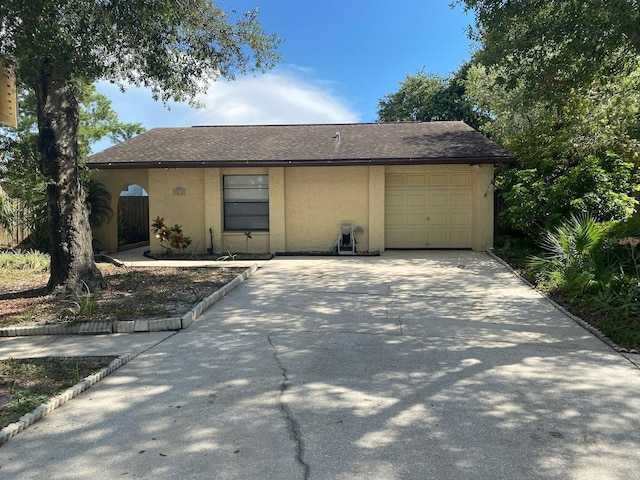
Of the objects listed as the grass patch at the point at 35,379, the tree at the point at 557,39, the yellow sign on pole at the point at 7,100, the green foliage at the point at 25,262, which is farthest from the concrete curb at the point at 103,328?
the tree at the point at 557,39

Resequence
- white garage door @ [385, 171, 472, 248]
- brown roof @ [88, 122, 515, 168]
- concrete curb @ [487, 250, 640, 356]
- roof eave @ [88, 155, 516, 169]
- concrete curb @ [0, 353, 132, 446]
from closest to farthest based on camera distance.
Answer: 1. concrete curb @ [0, 353, 132, 446]
2. concrete curb @ [487, 250, 640, 356]
3. roof eave @ [88, 155, 516, 169]
4. brown roof @ [88, 122, 515, 168]
5. white garage door @ [385, 171, 472, 248]

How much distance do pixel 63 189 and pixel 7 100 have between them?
2181mm

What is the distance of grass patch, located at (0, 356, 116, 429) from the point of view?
3833 millimetres

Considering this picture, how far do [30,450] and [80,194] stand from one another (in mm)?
6083

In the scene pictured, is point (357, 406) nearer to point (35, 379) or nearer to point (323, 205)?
point (35, 379)

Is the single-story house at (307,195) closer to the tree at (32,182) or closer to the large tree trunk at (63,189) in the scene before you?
the tree at (32,182)

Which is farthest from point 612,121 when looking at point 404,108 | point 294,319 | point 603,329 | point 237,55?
point 404,108

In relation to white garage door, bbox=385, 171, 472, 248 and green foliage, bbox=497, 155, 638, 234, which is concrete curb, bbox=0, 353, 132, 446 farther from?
white garage door, bbox=385, 171, 472, 248

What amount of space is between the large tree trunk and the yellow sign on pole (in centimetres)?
84

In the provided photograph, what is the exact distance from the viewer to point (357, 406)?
3859 mm

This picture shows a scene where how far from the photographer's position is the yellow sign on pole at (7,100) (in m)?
8.16

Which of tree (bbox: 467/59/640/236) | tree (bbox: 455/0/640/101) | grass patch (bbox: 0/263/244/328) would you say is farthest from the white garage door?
grass patch (bbox: 0/263/244/328)

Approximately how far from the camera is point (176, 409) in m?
3.86

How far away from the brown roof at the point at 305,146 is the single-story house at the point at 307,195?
64 millimetres
